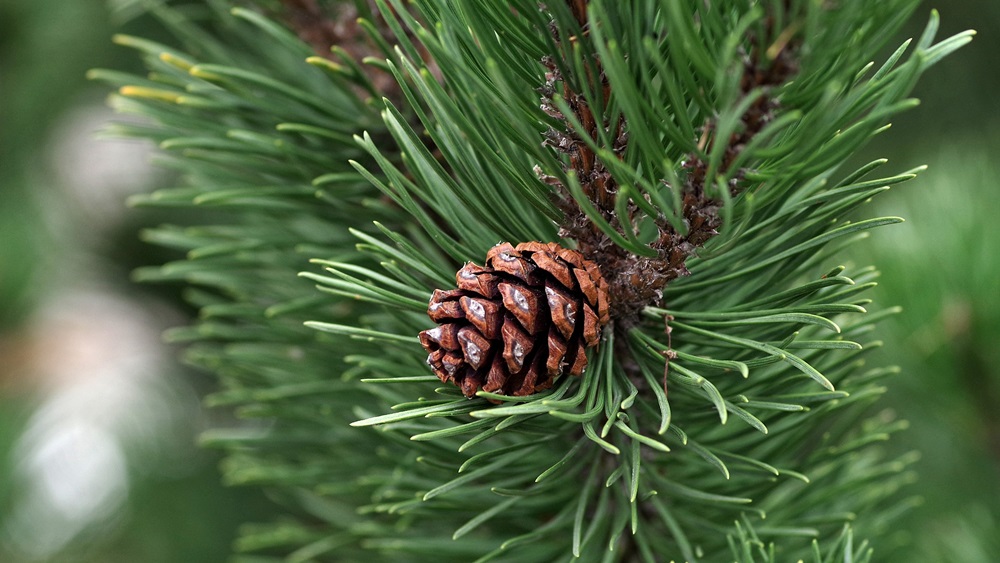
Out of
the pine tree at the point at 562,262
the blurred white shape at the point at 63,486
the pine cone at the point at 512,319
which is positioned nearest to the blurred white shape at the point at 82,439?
the blurred white shape at the point at 63,486

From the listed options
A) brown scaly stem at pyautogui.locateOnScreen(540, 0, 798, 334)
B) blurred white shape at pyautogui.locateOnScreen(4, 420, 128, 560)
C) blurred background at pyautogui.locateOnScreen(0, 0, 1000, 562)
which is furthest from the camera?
blurred white shape at pyautogui.locateOnScreen(4, 420, 128, 560)

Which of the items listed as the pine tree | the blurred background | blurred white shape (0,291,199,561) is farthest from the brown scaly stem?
blurred white shape (0,291,199,561)

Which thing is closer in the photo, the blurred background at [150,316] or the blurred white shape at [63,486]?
the blurred background at [150,316]

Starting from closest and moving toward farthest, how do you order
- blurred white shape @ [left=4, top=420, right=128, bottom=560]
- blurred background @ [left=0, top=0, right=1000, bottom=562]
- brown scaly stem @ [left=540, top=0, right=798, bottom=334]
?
brown scaly stem @ [left=540, top=0, right=798, bottom=334] → blurred background @ [left=0, top=0, right=1000, bottom=562] → blurred white shape @ [left=4, top=420, right=128, bottom=560]

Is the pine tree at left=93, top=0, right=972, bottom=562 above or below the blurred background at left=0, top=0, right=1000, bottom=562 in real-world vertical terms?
below

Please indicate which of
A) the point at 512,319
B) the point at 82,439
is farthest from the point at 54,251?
the point at 512,319

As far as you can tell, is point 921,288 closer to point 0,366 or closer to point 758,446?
point 758,446

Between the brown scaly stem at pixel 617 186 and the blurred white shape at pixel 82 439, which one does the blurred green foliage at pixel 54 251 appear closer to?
the blurred white shape at pixel 82 439

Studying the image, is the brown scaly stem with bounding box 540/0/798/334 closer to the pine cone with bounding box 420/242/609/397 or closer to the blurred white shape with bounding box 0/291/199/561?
the pine cone with bounding box 420/242/609/397
